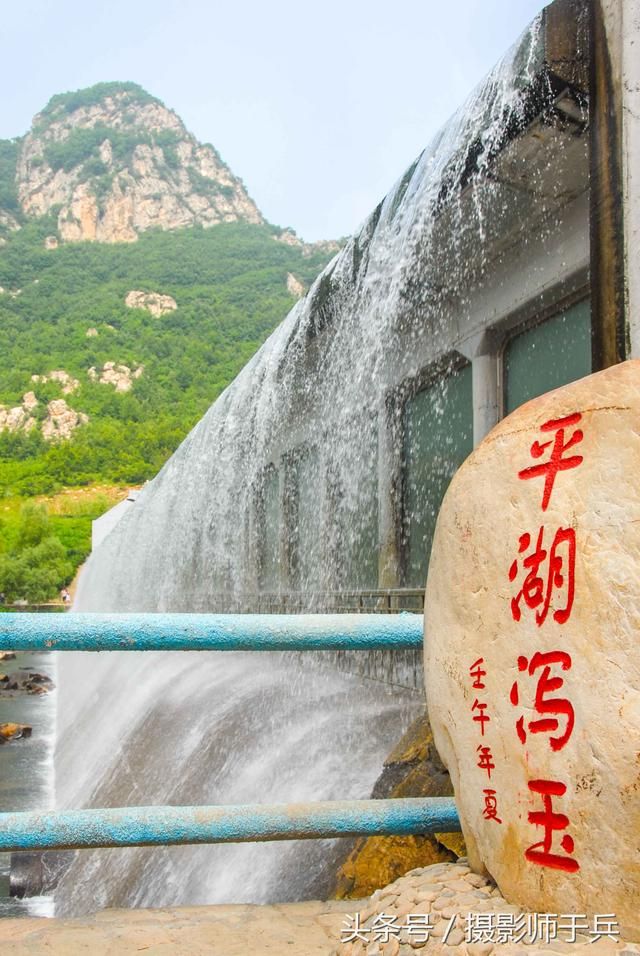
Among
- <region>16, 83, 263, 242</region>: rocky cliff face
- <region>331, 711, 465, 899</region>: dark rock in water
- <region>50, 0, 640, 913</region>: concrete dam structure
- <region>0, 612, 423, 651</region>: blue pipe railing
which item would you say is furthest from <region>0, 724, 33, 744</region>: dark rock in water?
<region>16, 83, 263, 242</region>: rocky cliff face

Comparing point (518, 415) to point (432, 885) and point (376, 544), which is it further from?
point (376, 544)

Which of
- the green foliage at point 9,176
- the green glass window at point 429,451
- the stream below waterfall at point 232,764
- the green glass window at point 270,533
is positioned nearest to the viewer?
the stream below waterfall at point 232,764

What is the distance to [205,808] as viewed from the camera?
2.08 m

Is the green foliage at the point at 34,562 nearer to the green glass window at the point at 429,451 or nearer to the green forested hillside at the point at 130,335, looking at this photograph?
the green forested hillside at the point at 130,335

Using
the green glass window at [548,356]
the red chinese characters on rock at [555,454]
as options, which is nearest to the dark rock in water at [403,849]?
the red chinese characters on rock at [555,454]

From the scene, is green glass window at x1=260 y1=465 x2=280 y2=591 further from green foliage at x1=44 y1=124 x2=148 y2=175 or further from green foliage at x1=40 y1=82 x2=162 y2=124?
green foliage at x1=40 y1=82 x2=162 y2=124

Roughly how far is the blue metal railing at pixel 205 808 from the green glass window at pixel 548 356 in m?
4.02

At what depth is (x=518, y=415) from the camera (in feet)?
5.93

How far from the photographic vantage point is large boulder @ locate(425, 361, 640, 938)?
146 cm

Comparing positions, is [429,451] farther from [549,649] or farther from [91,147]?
[91,147]

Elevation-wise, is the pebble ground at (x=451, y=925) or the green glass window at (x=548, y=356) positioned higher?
the green glass window at (x=548, y=356)

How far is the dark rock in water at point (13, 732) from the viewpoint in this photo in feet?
41.2

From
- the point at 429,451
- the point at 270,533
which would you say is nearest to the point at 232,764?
the point at 429,451

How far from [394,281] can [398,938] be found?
214 inches
